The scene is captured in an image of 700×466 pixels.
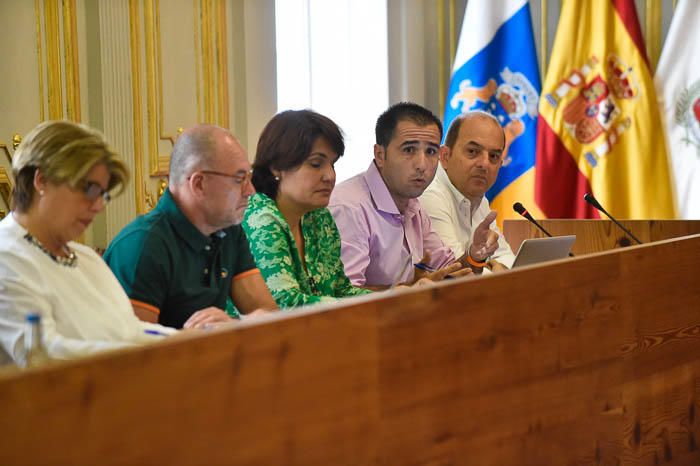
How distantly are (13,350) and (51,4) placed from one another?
227 cm

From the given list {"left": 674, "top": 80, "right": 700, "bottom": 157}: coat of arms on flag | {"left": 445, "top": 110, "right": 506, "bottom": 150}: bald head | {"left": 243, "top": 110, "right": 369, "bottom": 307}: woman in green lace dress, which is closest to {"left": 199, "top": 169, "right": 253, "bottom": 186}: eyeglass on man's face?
{"left": 243, "top": 110, "right": 369, "bottom": 307}: woman in green lace dress

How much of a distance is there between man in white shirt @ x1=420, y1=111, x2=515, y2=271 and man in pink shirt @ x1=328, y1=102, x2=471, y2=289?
1.07 ft

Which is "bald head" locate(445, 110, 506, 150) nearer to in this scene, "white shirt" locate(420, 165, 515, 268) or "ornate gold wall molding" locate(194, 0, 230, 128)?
"white shirt" locate(420, 165, 515, 268)

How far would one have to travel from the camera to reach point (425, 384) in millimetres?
1645

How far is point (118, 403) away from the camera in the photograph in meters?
1.11

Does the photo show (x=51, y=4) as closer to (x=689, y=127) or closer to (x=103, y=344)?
(x=103, y=344)

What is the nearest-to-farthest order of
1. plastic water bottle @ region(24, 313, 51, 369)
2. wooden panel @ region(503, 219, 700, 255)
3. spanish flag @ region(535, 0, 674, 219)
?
plastic water bottle @ region(24, 313, 51, 369) → wooden panel @ region(503, 219, 700, 255) → spanish flag @ region(535, 0, 674, 219)

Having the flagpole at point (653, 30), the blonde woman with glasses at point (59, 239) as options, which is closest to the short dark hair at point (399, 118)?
the blonde woman with glasses at point (59, 239)

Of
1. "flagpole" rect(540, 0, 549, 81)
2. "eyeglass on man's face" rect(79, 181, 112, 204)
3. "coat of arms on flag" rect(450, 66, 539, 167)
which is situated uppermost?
"flagpole" rect(540, 0, 549, 81)

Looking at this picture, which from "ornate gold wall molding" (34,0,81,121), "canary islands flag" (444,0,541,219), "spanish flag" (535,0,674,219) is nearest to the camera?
"ornate gold wall molding" (34,0,81,121)

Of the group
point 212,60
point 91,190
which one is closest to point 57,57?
point 212,60

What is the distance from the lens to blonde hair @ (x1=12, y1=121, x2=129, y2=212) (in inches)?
69.5

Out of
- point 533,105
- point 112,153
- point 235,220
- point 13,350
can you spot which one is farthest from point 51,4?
point 533,105

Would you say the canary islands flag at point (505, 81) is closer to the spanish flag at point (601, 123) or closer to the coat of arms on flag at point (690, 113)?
the spanish flag at point (601, 123)
